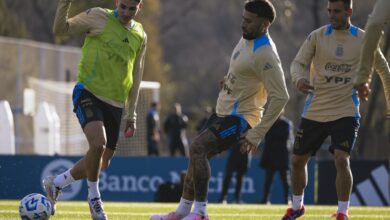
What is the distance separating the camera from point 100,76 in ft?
35.6

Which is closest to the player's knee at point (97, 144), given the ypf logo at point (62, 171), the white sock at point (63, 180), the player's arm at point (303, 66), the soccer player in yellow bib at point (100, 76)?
the soccer player in yellow bib at point (100, 76)

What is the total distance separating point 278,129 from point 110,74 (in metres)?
11.0

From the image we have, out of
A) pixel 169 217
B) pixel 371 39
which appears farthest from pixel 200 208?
pixel 371 39

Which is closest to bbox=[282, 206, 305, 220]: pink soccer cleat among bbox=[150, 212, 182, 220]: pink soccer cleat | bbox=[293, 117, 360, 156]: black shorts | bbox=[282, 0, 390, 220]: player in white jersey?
bbox=[282, 0, 390, 220]: player in white jersey

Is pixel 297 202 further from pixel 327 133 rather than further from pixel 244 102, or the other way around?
pixel 244 102

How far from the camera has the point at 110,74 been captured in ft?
35.7

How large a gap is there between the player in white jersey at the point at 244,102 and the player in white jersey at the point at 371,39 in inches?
52.6

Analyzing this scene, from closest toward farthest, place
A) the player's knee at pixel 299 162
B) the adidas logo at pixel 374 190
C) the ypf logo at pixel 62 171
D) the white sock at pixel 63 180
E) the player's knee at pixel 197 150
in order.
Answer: the player's knee at pixel 197 150 → the white sock at pixel 63 180 → the player's knee at pixel 299 162 → the ypf logo at pixel 62 171 → the adidas logo at pixel 374 190

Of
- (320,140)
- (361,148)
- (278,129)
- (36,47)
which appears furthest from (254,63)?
(361,148)

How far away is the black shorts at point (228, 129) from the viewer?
1044 centimetres

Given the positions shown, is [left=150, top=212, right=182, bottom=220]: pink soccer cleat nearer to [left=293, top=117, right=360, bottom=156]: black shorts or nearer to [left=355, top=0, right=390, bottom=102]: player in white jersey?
[left=293, top=117, right=360, bottom=156]: black shorts

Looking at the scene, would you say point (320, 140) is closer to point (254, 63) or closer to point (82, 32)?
point (254, 63)

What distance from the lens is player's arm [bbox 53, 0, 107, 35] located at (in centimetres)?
1052

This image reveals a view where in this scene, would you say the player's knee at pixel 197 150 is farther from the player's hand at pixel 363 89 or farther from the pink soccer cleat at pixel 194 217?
the player's hand at pixel 363 89
